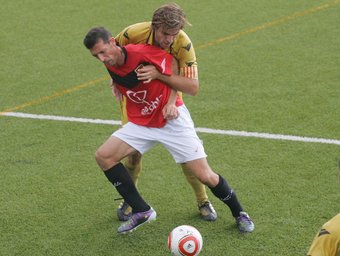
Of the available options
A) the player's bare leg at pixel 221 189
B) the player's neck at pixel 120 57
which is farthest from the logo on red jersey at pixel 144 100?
the player's bare leg at pixel 221 189

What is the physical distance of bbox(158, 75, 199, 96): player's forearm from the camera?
5.86m

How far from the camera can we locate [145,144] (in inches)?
239

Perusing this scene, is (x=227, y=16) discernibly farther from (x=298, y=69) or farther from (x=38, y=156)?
(x=38, y=156)

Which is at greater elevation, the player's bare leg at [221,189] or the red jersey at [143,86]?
the red jersey at [143,86]

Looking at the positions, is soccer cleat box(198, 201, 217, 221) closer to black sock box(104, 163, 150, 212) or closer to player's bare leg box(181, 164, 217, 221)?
player's bare leg box(181, 164, 217, 221)

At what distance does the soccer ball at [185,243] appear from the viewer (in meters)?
5.52

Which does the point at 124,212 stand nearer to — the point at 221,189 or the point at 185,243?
the point at 221,189

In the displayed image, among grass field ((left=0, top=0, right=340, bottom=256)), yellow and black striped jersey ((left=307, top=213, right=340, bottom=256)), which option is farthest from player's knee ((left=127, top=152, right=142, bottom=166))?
yellow and black striped jersey ((left=307, top=213, right=340, bottom=256))

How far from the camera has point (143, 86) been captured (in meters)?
5.86

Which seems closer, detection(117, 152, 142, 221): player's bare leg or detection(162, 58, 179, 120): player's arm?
detection(162, 58, 179, 120): player's arm

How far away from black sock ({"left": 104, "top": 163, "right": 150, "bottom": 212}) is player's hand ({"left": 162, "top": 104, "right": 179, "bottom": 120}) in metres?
0.56

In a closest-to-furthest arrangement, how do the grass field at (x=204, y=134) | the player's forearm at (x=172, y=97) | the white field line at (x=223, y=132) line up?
the player's forearm at (x=172, y=97), the grass field at (x=204, y=134), the white field line at (x=223, y=132)

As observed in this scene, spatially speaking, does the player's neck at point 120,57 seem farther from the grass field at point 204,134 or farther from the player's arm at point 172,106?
the grass field at point 204,134

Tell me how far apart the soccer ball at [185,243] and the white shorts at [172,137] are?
2.23 ft
